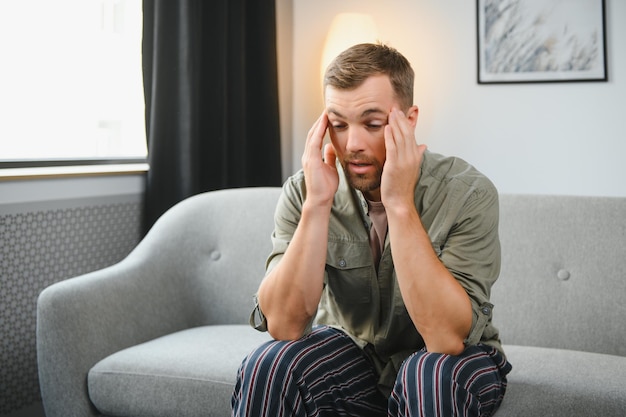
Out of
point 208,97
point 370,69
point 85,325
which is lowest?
point 85,325

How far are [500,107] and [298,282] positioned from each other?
2168 millimetres

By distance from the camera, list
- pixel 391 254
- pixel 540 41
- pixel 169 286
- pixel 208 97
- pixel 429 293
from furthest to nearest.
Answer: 1. pixel 540 41
2. pixel 208 97
3. pixel 169 286
4. pixel 391 254
5. pixel 429 293

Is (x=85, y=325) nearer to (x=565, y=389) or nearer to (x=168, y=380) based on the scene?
(x=168, y=380)

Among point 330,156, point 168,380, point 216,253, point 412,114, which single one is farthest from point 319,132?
point 216,253

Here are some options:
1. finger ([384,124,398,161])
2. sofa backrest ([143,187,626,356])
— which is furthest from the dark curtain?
finger ([384,124,398,161])

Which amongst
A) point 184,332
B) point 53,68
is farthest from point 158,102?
point 184,332

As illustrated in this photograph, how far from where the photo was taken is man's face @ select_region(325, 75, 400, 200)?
170cm

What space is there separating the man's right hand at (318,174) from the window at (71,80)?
1.28m

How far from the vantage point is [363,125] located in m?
1.71

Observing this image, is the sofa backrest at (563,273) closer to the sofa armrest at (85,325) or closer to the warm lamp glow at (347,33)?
the sofa armrest at (85,325)

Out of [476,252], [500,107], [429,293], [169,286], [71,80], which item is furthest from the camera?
[500,107]

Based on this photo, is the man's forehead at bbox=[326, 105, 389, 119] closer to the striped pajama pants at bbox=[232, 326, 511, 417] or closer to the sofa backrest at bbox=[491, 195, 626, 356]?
the striped pajama pants at bbox=[232, 326, 511, 417]

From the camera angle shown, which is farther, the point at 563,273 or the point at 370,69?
the point at 563,273

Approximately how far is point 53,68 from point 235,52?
86 cm
